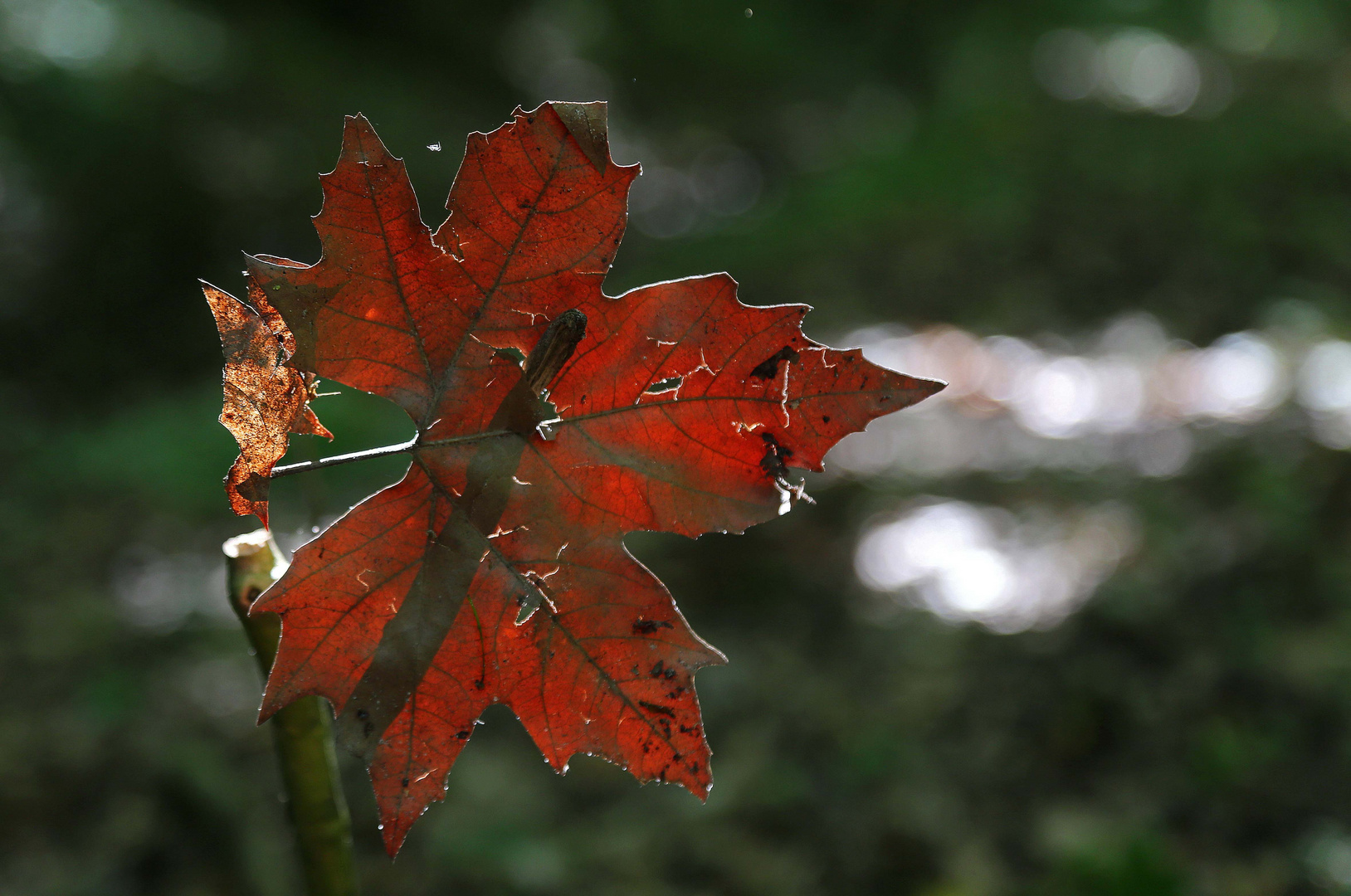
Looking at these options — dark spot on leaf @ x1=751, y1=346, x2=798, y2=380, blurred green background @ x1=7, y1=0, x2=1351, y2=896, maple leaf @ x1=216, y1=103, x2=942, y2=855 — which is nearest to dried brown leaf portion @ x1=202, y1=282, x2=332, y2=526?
maple leaf @ x1=216, y1=103, x2=942, y2=855

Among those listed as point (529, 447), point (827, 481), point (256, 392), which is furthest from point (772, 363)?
point (827, 481)

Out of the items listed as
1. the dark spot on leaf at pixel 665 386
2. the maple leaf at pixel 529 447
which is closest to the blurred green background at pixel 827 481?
the maple leaf at pixel 529 447

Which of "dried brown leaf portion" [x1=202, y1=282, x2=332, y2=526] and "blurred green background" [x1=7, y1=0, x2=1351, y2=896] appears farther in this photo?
"blurred green background" [x1=7, y1=0, x2=1351, y2=896]

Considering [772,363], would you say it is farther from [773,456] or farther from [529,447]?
[529,447]

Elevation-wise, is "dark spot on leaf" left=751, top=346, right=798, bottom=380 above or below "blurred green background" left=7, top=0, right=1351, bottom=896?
above

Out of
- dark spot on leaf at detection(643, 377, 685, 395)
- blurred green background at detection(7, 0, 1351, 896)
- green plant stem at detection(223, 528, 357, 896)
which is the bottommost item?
blurred green background at detection(7, 0, 1351, 896)

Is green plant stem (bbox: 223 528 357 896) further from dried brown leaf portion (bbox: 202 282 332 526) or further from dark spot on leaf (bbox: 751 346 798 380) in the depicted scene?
dark spot on leaf (bbox: 751 346 798 380)
